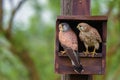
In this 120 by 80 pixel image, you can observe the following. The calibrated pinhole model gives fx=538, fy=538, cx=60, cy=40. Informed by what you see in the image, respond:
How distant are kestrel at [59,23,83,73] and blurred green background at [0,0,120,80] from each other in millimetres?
3611

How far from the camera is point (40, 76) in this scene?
11031 mm

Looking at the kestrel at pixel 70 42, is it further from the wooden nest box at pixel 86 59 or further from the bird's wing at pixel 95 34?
the bird's wing at pixel 95 34

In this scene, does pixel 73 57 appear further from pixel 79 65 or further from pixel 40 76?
pixel 40 76

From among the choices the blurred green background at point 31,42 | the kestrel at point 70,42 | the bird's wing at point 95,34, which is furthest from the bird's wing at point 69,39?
the blurred green background at point 31,42

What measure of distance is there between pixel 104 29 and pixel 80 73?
0.51 meters

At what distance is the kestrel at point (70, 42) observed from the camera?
5.18m

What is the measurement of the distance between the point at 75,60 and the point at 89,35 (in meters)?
0.29

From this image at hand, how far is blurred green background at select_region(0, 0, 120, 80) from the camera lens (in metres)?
9.79

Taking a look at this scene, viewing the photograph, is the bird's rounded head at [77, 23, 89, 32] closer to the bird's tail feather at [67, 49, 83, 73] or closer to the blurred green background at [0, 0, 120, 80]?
the bird's tail feather at [67, 49, 83, 73]

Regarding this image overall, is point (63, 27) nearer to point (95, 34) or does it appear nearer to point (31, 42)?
point (95, 34)

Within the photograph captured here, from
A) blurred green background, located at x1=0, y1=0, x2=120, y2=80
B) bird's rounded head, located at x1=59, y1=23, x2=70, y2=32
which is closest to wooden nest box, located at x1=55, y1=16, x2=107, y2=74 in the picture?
bird's rounded head, located at x1=59, y1=23, x2=70, y2=32

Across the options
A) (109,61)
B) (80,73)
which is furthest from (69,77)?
(109,61)

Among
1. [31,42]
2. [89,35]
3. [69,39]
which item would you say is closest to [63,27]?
[69,39]

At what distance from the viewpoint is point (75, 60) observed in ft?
17.0
